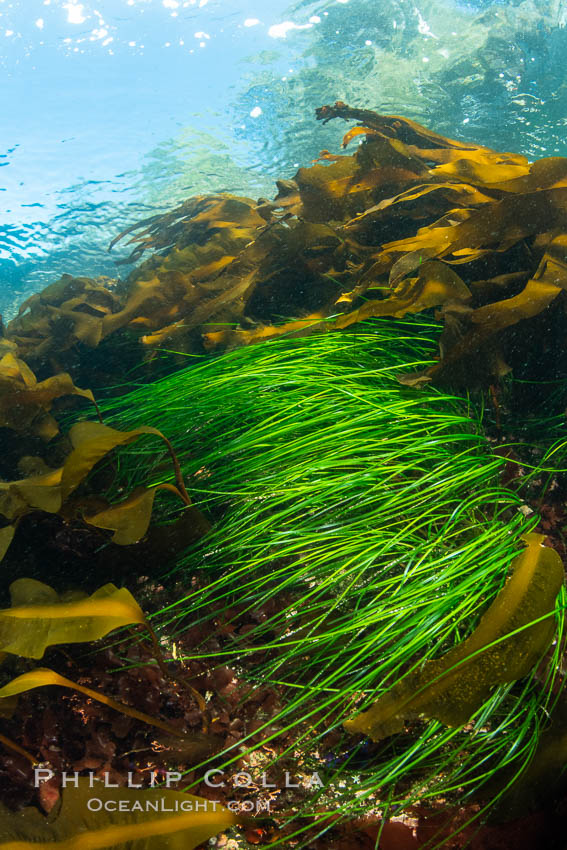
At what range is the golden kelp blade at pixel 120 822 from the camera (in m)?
0.82

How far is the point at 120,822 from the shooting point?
0.85 metres

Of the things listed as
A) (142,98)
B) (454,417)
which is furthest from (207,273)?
(142,98)

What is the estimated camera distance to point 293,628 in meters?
1.14

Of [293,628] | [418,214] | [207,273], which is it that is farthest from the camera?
[207,273]

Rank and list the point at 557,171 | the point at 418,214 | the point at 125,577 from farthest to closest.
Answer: the point at 418,214 < the point at 557,171 < the point at 125,577

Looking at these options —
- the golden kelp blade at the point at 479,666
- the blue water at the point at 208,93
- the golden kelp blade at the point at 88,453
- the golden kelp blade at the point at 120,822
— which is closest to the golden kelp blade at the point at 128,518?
the golden kelp blade at the point at 88,453

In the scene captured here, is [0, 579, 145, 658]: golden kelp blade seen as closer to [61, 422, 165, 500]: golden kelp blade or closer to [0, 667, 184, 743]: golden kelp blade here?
[0, 667, 184, 743]: golden kelp blade

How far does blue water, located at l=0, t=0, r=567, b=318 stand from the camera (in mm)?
9992

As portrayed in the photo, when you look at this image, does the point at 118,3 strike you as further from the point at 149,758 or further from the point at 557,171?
the point at 149,758

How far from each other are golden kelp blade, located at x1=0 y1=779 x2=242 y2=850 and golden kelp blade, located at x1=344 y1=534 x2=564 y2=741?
350 mm

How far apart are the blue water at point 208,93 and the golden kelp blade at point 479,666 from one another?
11.1m

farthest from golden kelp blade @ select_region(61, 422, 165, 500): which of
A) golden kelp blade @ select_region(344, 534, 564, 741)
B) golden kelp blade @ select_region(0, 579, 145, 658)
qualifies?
golden kelp blade @ select_region(344, 534, 564, 741)


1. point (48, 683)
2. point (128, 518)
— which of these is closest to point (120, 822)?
point (48, 683)

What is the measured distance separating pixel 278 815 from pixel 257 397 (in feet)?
3.83
